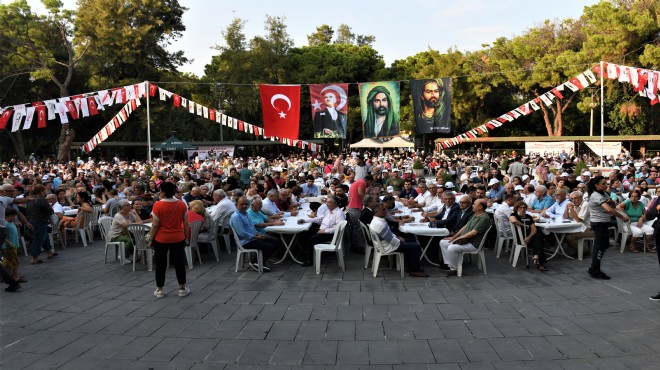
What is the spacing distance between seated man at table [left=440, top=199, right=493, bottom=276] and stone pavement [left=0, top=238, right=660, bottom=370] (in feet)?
0.89

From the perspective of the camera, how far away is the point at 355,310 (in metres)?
4.90

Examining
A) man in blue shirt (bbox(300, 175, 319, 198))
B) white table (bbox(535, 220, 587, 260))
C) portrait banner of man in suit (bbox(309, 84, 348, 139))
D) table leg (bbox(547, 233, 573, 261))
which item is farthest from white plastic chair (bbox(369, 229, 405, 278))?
portrait banner of man in suit (bbox(309, 84, 348, 139))

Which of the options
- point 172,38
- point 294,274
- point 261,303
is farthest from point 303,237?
point 172,38

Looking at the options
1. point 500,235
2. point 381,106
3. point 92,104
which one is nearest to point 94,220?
point 500,235

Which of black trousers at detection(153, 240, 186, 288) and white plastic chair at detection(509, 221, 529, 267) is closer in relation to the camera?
black trousers at detection(153, 240, 186, 288)

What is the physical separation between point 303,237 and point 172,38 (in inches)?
1311

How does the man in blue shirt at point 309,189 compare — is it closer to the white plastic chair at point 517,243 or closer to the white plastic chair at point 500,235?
the white plastic chair at point 500,235

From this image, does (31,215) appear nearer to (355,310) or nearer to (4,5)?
(355,310)

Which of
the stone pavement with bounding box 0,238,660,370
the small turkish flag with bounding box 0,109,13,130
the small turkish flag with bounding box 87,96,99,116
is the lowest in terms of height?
the stone pavement with bounding box 0,238,660,370

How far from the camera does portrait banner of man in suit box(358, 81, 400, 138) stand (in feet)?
63.4

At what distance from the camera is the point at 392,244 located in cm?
612

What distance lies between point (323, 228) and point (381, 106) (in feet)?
43.5

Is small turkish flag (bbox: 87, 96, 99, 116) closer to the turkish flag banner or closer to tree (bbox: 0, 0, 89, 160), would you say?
the turkish flag banner

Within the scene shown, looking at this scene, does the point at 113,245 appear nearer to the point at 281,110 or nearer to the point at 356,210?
the point at 356,210
